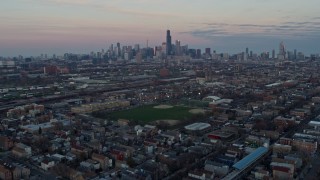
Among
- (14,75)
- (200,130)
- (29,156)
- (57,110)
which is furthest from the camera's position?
(14,75)

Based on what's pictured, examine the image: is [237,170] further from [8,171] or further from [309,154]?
[8,171]

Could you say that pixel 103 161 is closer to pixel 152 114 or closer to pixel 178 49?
pixel 152 114

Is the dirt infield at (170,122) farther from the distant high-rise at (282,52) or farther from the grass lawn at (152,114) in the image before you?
the distant high-rise at (282,52)

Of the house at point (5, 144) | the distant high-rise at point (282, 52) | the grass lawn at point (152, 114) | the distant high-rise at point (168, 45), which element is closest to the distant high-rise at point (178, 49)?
the distant high-rise at point (168, 45)

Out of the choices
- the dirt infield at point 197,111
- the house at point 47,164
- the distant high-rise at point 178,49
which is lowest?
the house at point 47,164

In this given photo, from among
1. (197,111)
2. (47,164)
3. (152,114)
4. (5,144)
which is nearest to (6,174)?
(47,164)

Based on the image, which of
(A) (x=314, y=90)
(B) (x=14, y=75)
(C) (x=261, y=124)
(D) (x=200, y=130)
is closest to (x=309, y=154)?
(C) (x=261, y=124)

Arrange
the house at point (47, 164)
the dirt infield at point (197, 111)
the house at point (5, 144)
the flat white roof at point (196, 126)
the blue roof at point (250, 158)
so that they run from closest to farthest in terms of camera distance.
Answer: the blue roof at point (250, 158) → the house at point (47, 164) → the house at point (5, 144) → the flat white roof at point (196, 126) → the dirt infield at point (197, 111)
